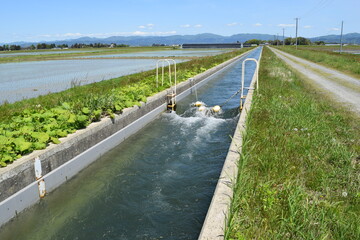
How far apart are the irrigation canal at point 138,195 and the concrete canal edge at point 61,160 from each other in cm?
17

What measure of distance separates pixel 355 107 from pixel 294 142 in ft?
15.4

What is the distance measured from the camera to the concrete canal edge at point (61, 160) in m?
4.29

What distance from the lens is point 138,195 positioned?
516 cm

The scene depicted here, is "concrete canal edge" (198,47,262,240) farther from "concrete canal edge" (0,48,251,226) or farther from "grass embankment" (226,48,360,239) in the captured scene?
"concrete canal edge" (0,48,251,226)

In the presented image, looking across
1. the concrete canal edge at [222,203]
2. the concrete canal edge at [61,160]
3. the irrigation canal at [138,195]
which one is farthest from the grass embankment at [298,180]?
the concrete canal edge at [61,160]

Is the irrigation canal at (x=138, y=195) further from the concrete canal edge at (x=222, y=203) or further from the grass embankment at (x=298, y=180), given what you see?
the grass embankment at (x=298, y=180)

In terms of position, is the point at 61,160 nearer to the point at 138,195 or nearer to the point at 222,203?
the point at 138,195

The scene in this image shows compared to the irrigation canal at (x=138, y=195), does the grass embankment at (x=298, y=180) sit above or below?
above

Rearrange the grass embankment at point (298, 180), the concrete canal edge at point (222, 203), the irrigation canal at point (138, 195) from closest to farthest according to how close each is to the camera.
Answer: the concrete canal edge at point (222, 203)
the grass embankment at point (298, 180)
the irrigation canal at point (138, 195)

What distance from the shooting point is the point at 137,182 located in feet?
18.6

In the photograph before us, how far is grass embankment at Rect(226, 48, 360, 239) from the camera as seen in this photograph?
320cm

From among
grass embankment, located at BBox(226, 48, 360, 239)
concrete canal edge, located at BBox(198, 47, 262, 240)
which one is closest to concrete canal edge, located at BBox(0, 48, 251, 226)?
concrete canal edge, located at BBox(198, 47, 262, 240)

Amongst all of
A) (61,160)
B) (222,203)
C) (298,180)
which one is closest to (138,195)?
(61,160)

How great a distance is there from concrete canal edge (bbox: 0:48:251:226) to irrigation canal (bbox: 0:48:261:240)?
17cm
